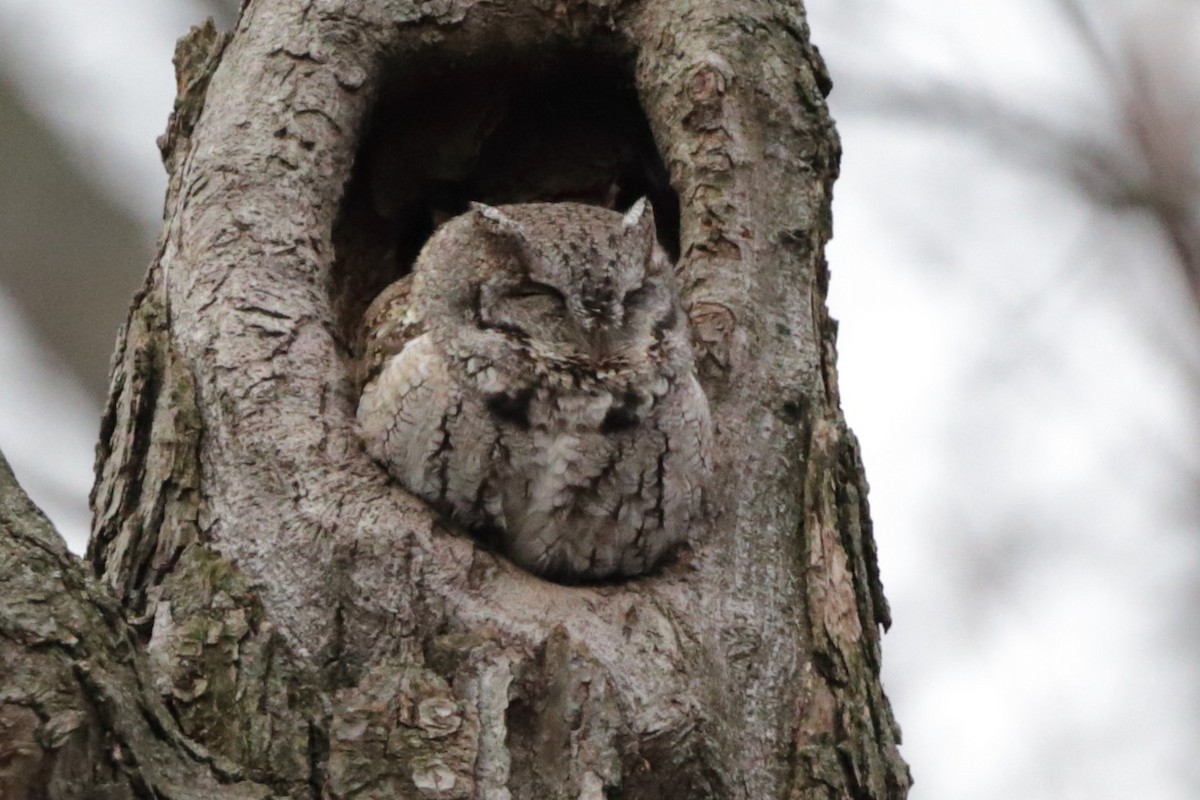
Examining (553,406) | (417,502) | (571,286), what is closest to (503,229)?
(571,286)

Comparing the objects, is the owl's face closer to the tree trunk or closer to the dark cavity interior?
the tree trunk

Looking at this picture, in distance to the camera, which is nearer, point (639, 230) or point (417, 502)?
point (417, 502)

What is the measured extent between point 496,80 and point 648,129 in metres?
0.40

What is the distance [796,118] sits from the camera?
Answer: 3.19 metres

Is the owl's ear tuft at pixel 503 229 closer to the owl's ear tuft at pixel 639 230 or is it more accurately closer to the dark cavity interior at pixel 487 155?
the owl's ear tuft at pixel 639 230

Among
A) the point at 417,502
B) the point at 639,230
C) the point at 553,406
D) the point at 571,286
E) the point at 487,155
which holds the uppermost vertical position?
the point at 487,155

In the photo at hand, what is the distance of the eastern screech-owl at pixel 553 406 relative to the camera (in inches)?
108

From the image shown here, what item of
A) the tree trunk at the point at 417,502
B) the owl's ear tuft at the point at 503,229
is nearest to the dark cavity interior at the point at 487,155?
the tree trunk at the point at 417,502

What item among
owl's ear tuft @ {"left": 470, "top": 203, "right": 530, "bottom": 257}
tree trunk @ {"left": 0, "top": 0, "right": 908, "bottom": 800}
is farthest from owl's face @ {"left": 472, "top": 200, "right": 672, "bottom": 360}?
tree trunk @ {"left": 0, "top": 0, "right": 908, "bottom": 800}

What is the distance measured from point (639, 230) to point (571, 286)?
19 centimetres

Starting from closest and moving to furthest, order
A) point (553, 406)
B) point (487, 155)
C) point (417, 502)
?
1. point (417, 502)
2. point (553, 406)
3. point (487, 155)

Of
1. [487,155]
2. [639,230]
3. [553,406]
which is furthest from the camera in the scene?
[487,155]

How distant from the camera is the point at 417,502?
8.73 ft

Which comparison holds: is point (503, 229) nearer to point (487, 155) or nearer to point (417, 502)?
point (417, 502)
